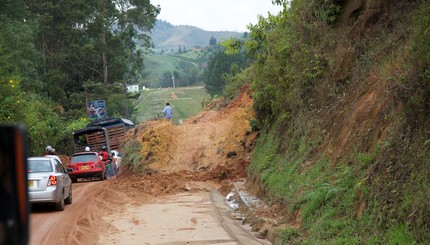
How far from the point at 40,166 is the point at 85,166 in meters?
12.6

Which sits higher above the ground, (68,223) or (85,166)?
(68,223)

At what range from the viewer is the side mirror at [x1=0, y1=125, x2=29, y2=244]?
2291mm

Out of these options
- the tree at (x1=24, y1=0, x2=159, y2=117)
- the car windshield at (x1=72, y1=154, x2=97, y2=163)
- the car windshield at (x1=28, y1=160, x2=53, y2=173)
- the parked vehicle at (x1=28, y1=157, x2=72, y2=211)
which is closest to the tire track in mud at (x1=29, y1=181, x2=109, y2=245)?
the parked vehicle at (x1=28, y1=157, x2=72, y2=211)

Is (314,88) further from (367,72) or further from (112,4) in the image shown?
(112,4)

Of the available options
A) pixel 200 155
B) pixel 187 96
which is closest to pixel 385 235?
pixel 200 155

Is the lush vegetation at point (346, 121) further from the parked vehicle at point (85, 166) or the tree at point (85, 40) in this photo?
the tree at point (85, 40)

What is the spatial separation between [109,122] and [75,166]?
14780 mm

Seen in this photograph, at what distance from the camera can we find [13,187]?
2.31 meters

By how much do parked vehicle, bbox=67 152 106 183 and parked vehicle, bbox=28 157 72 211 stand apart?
11.9 m

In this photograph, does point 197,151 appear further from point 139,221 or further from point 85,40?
point 85,40

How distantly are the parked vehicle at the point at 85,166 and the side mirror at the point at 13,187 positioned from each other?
87.2ft

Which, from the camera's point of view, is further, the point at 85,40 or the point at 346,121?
the point at 85,40

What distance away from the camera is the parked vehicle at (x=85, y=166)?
2836 cm

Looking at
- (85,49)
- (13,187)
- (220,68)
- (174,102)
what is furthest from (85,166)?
(174,102)
